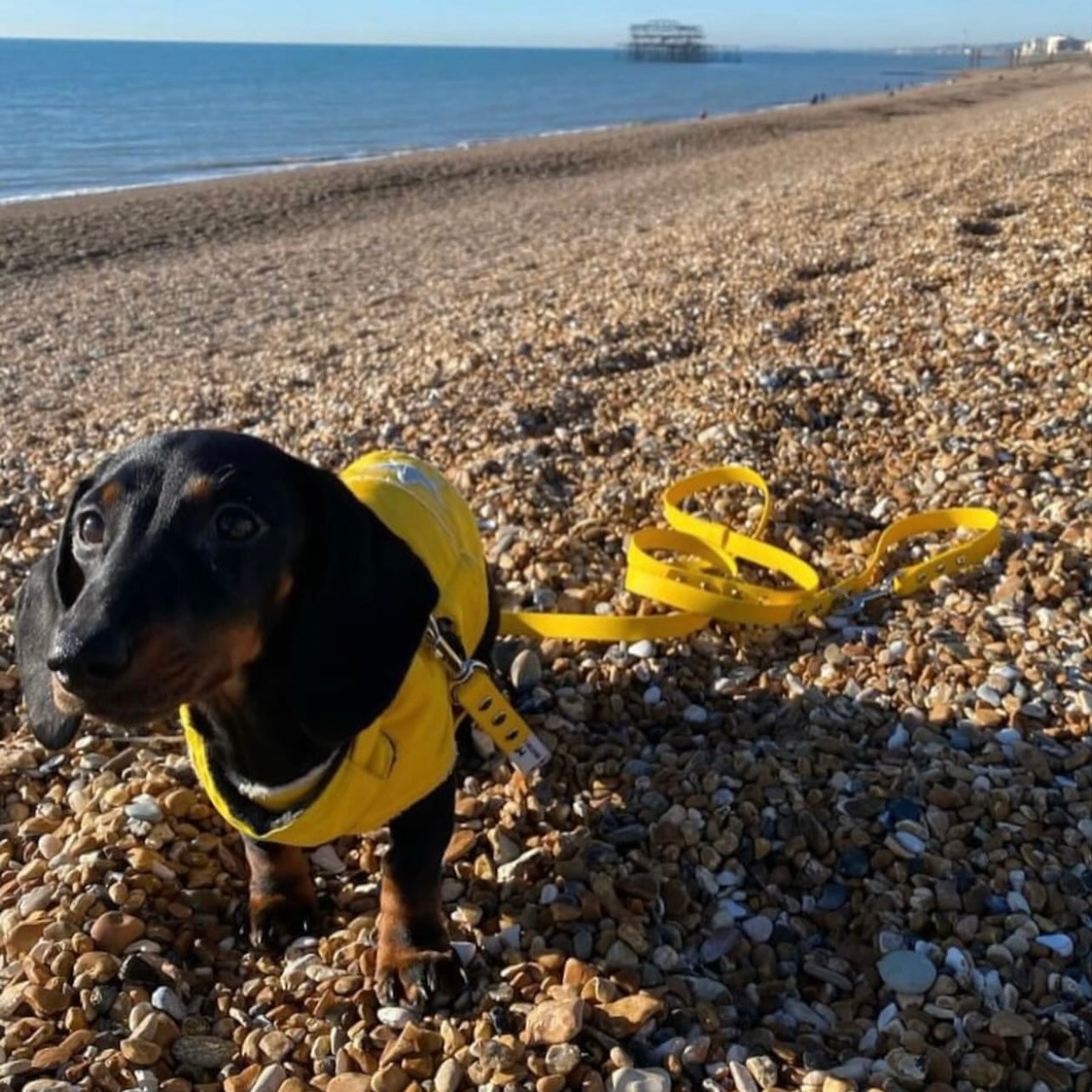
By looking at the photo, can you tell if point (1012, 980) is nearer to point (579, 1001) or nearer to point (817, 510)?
point (579, 1001)

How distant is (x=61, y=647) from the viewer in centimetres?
209

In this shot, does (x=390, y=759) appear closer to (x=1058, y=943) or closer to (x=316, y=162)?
(x=1058, y=943)

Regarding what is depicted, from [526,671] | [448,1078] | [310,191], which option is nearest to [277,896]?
[448,1078]

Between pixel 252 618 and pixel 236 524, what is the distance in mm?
204

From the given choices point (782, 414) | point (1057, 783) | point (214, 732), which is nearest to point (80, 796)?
point (214, 732)

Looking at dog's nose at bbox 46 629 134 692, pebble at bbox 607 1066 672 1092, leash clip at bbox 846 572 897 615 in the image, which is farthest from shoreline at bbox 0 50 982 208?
pebble at bbox 607 1066 672 1092

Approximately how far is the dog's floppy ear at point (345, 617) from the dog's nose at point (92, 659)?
19.0 inches

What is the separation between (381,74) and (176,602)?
95.5 metres

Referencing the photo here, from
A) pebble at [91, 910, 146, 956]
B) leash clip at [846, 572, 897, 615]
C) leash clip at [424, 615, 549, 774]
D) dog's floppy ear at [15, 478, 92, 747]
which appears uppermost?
dog's floppy ear at [15, 478, 92, 747]

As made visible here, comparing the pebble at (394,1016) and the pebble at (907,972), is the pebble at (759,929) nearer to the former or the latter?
the pebble at (907,972)

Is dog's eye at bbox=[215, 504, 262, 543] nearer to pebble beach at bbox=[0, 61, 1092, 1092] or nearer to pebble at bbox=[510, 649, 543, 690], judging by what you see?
pebble beach at bbox=[0, 61, 1092, 1092]

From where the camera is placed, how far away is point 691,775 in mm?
3416

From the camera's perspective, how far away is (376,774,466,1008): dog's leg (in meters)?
2.74

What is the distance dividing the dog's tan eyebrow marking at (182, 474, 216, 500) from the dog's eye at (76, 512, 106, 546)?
0.66ft
